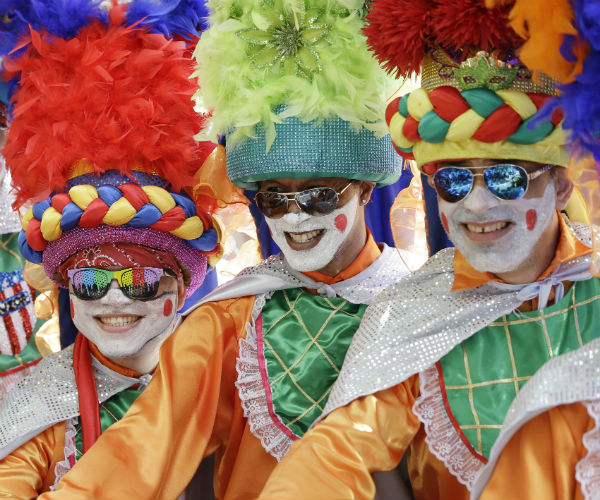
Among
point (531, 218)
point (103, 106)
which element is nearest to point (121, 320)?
point (103, 106)

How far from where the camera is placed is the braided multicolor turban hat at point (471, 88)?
2.13m


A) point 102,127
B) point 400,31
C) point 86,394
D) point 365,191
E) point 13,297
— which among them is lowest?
point 86,394

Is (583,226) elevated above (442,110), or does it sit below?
below

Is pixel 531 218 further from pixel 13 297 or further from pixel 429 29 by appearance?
pixel 13 297

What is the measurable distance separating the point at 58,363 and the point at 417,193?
4.77 ft

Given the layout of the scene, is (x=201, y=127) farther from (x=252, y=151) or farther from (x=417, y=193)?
(x=417, y=193)

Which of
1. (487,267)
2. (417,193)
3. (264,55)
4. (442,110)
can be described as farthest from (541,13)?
(417,193)

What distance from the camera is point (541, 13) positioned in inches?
75.4

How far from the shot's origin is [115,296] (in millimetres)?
2957

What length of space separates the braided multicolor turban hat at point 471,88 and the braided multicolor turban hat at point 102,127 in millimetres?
952

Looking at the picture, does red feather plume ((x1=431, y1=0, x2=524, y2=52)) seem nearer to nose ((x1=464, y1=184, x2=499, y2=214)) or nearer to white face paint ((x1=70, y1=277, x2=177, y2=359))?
nose ((x1=464, y1=184, x2=499, y2=214))

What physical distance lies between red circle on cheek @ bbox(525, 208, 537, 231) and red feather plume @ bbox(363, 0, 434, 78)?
1.66ft

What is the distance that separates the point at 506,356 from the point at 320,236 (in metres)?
0.76

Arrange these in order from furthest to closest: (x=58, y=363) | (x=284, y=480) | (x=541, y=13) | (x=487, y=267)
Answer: (x=58, y=363) → (x=487, y=267) → (x=284, y=480) → (x=541, y=13)
